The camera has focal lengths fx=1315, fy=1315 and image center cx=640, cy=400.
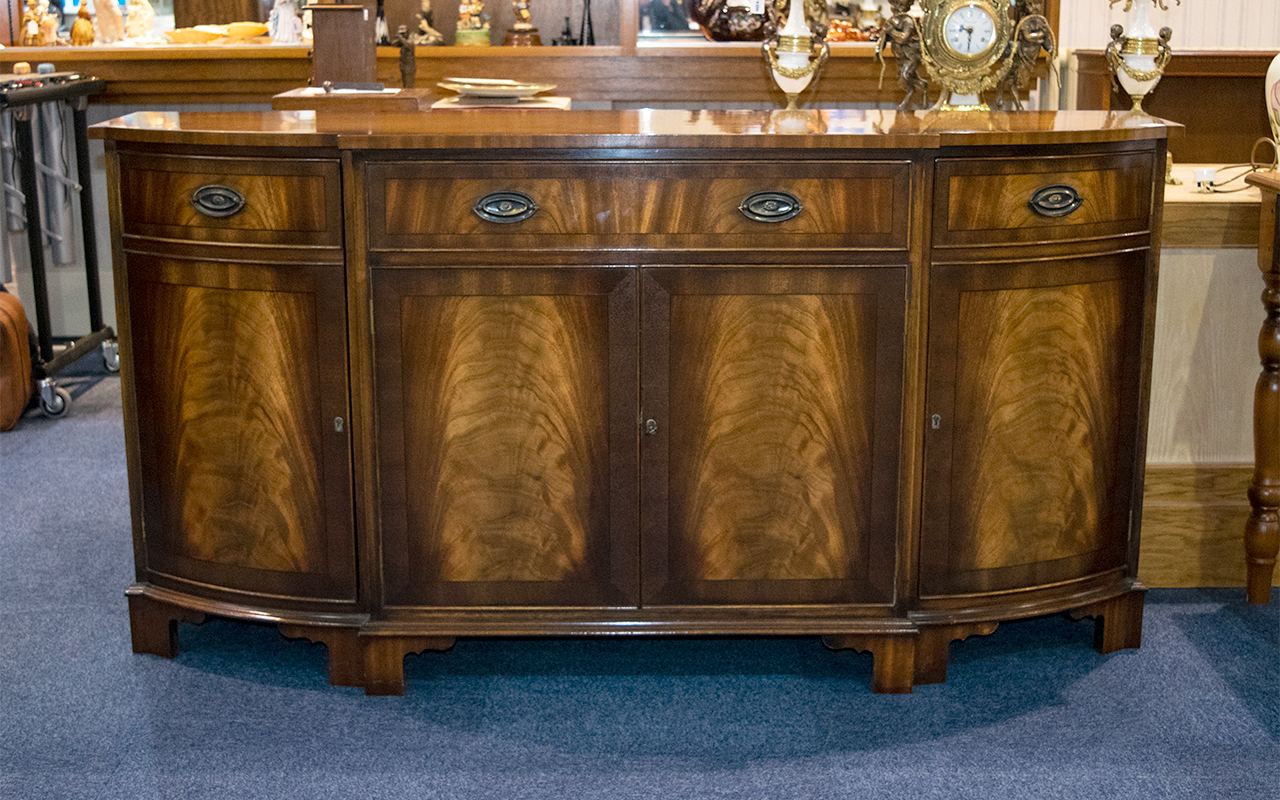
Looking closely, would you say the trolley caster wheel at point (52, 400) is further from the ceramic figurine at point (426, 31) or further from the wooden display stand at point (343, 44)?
the ceramic figurine at point (426, 31)

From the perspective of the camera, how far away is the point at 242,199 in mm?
2127

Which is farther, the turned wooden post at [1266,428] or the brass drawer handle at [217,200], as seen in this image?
the turned wooden post at [1266,428]

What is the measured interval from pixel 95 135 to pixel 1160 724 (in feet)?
6.70

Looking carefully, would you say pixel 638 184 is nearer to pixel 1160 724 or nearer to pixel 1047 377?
pixel 1047 377

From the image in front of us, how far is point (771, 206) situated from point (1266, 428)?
1.20m

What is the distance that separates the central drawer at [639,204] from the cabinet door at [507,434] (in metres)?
0.07

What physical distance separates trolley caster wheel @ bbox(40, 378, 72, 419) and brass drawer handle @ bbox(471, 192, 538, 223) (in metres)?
2.41

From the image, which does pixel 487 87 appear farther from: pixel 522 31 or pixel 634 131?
pixel 634 131

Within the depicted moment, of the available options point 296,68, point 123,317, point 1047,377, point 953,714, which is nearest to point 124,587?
point 123,317

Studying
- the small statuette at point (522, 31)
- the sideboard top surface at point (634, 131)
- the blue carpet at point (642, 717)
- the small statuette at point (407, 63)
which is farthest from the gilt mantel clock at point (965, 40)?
the small statuette at point (522, 31)

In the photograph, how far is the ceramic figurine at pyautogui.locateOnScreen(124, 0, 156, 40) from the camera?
4.75 metres

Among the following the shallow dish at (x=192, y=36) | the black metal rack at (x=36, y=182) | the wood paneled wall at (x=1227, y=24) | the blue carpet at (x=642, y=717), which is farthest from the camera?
the wood paneled wall at (x=1227, y=24)

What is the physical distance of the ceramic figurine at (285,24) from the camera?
4668 millimetres

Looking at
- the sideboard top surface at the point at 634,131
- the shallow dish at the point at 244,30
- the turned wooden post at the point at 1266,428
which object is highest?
the shallow dish at the point at 244,30
